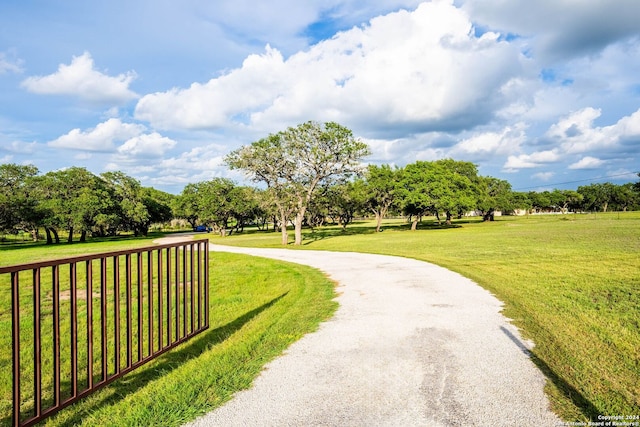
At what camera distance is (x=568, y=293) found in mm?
9297

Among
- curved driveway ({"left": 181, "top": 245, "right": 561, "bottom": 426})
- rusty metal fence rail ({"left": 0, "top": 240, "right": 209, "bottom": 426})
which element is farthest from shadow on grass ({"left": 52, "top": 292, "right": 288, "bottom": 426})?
curved driveway ({"left": 181, "top": 245, "right": 561, "bottom": 426})

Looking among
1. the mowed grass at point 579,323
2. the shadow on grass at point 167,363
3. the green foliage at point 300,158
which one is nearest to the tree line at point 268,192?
the green foliage at point 300,158

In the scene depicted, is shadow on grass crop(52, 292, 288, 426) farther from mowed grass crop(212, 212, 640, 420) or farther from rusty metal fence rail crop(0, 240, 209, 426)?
mowed grass crop(212, 212, 640, 420)

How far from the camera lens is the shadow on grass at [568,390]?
3614mm

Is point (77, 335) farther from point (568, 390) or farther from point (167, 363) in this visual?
point (568, 390)

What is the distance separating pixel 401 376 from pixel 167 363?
3533 mm

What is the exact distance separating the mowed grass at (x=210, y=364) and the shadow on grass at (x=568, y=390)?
3.41m

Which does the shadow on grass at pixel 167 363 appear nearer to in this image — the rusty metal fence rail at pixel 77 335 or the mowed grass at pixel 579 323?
the rusty metal fence rail at pixel 77 335

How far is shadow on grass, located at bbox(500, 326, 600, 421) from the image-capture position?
3.61 m

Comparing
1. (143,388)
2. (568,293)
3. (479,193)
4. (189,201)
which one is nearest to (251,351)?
(143,388)

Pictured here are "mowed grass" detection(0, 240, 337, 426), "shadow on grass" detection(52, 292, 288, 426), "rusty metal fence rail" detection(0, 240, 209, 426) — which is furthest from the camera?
"shadow on grass" detection(52, 292, 288, 426)

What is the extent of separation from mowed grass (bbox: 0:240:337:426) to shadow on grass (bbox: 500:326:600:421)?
134 inches

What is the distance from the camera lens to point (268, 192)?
31922 millimetres

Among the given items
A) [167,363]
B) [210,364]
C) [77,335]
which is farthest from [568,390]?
[77,335]
